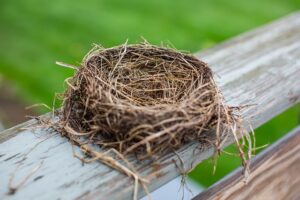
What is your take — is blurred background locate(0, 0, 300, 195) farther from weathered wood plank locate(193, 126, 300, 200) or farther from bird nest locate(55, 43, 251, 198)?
bird nest locate(55, 43, 251, 198)

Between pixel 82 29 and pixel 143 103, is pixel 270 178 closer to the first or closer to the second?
pixel 143 103

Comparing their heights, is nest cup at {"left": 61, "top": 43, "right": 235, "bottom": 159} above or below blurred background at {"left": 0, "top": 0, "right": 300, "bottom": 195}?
below

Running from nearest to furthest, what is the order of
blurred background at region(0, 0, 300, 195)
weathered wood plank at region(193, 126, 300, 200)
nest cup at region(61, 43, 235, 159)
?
nest cup at region(61, 43, 235, 159), weathered wood plank at region(193, 126, 300, 200), blurred background at region(0, 0, 300, 195)

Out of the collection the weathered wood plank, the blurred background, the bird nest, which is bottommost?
the weathered wood plank

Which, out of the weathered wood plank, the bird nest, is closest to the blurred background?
the weathered wood plank

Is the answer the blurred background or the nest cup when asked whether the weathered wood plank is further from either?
the blurred background

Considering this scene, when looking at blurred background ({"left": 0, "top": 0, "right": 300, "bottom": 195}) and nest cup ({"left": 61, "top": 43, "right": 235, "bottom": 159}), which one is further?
blurred background ({"left": 0, "top": 0, "right": 300, "bottom": 195})

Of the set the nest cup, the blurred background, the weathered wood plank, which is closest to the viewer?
the nest cup

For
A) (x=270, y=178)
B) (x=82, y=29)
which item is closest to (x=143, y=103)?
(x=270, y=178)
